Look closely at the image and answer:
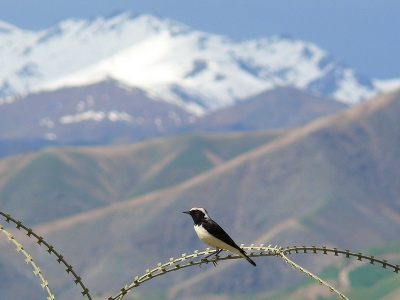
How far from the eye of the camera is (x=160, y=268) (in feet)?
30.3

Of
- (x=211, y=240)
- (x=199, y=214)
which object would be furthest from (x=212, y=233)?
(x=199, y=214)

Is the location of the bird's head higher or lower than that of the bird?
higher

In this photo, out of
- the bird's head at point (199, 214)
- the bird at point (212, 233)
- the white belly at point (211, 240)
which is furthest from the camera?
the bird's head at point (199, 214)

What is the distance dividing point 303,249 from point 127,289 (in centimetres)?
171

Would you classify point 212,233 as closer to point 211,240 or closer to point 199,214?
point 211,240

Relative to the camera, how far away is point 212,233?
12586 mm

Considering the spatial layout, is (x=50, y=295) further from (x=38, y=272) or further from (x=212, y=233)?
(x=212, y=233)

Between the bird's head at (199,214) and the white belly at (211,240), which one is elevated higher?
the bird's head at (199,214)

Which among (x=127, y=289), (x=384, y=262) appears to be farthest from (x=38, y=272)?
(x=384, y=262)

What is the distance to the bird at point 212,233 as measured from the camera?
11968 millimetres

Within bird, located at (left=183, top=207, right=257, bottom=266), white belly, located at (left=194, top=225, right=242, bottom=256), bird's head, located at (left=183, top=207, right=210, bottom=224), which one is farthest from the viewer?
bird's head, located at (left=183, top=207, right=210, bottom=224)

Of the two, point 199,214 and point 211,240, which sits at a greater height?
point 199,214

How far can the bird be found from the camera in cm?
1197

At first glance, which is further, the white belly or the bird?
the white belly
